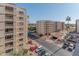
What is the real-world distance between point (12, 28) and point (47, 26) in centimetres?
41

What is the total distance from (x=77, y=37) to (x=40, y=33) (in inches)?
17.0

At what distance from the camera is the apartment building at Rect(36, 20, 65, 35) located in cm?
188

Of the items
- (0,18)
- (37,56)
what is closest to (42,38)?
(37,56)

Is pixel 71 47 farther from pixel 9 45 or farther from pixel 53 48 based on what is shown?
pixel 9 45

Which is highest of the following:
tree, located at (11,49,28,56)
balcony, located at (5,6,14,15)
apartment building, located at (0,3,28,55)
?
balcony, located at (5,6,14,15)

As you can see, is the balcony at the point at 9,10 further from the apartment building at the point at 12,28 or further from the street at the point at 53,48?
the street at the point at 53,48

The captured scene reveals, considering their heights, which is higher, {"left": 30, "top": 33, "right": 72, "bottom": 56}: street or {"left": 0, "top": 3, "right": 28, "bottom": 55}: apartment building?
{"left": 0, "top": 3, "right": 28, "bottom": 55}: apartment building

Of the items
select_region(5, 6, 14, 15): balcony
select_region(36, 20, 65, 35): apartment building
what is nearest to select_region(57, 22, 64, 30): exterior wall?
select_region(36, 20, 65, 35): apartment building

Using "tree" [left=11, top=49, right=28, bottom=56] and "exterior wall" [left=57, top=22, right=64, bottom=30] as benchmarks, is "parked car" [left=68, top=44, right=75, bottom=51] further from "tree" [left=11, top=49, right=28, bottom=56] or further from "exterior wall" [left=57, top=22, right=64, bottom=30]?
"tree" [left=11, top=49, right=28, bottom=56]

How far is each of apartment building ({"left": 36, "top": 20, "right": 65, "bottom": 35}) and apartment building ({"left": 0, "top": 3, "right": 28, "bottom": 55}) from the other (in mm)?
158

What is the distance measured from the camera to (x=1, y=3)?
6.04ft

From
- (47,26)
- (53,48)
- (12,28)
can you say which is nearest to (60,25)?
(47,26)

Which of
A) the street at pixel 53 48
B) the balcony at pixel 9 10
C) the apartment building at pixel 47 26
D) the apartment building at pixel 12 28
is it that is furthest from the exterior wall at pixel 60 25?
the balcony at pixel 9 10

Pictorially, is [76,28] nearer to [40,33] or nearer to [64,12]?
[64,12]
